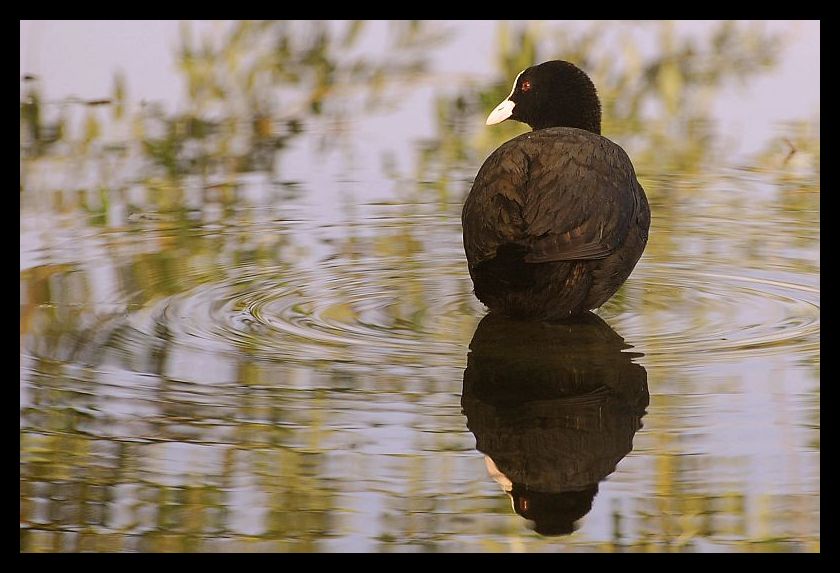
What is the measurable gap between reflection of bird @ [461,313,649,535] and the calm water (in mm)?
14

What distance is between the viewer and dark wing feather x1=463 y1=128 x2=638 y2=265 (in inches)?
225

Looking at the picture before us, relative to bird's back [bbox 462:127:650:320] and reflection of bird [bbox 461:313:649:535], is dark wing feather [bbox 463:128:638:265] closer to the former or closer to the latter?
bird's back [bbox 462:127:650:320]

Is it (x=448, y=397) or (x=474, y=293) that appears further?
(x=474, y=293)

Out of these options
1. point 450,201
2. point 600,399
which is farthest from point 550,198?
point 450,201

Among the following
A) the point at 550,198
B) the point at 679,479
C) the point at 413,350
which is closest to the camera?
the point at 679,479

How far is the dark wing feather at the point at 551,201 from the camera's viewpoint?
5723 millimetres

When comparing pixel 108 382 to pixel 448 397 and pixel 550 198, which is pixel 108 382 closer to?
pixel 448 397

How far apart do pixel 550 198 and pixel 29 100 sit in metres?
5.06

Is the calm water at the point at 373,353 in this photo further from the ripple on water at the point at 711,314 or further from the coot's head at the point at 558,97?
the coot's head at the point at 558,97

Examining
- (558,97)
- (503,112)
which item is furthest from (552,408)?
(503,112)

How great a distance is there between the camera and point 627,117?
9.66m

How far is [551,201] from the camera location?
576 cm

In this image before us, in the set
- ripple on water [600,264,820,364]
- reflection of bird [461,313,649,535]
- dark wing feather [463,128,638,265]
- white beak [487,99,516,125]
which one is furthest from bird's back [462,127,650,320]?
white beak [487,99,516,125]

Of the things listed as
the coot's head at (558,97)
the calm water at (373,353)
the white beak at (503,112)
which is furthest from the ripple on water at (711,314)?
the white beak at (503,112)
